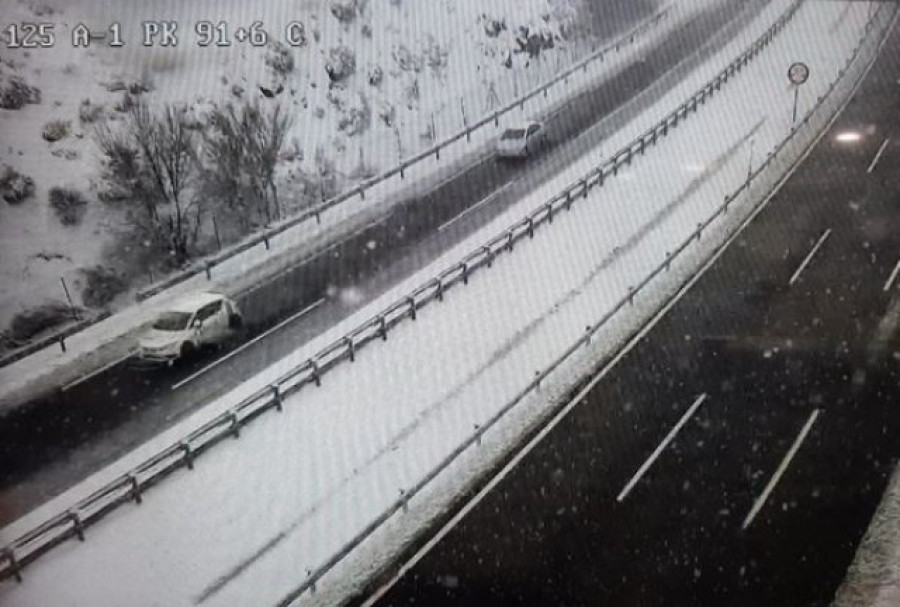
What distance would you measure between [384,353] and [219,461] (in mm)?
5829

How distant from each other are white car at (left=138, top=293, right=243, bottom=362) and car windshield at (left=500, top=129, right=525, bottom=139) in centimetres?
1836

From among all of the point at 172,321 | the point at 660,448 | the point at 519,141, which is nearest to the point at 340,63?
the point at 519,141

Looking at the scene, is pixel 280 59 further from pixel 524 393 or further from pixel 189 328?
pixel 524 393

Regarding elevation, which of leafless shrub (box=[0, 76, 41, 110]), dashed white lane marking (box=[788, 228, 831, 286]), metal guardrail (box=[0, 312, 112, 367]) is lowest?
dashed white lane marking (box=[788, 228, 831, 286])

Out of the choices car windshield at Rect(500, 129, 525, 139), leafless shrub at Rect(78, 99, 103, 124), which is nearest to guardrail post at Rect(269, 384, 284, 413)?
leafless shrub at Rect(78, 99, 103, 124)

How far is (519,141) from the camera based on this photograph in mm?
37719

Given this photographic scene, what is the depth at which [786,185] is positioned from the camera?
30828 mm

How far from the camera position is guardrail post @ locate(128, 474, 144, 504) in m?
16.4

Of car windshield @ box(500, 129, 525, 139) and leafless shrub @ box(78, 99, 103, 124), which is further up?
leafless shrub @ box(78, 99, 103, 124)

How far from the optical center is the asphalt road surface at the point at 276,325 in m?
18.8

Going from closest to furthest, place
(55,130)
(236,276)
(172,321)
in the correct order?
(172,321)
(236,276)
(55,130)

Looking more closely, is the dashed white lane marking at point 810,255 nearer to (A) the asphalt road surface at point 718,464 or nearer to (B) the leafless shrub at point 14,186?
(A) the asphalt road surface at point 718,464

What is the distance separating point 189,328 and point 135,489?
276 inches

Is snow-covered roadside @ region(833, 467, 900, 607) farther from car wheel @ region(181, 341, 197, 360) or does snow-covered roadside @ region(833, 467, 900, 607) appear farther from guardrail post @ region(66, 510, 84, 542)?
car wheel @ region(181, 341, 197, 360)
